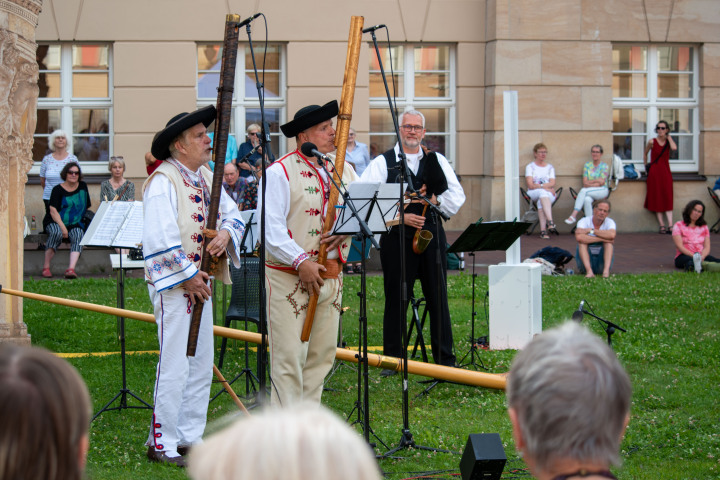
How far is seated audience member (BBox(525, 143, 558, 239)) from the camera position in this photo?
16.7m

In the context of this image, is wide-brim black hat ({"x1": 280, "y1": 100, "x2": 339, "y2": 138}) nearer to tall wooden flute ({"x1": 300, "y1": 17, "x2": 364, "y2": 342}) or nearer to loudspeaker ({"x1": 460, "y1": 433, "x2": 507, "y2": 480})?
tall wooden flute ({"x1": 300, "y1": 17, "x2": 364, "y2": 342})

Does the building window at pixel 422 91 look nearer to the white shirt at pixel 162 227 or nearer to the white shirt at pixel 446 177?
the white shirt at pixel 446 177

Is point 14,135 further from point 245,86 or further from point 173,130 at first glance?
point 245,86

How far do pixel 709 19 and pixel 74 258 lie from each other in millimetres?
13057

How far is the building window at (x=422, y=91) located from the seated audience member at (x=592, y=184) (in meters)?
2.59

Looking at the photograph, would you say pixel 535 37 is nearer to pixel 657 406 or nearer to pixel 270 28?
pixel 270 28

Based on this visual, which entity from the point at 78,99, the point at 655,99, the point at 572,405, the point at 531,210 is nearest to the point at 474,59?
the point at 531,210

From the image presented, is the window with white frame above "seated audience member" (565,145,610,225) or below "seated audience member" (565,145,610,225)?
above

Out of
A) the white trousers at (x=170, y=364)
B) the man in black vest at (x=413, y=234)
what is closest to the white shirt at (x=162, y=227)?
the white trousers at (x=170, y=364)

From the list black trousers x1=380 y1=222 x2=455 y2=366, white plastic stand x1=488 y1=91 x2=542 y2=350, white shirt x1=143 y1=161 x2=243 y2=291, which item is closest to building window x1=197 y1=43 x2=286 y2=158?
white plastic stand x1=488 y1=91 x2=542 y2=350

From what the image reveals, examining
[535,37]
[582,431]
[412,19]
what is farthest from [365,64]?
[582,431]

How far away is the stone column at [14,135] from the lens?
7.52 metres

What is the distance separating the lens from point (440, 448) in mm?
5809

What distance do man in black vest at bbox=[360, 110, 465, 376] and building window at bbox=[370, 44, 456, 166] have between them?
10003 millimetres
